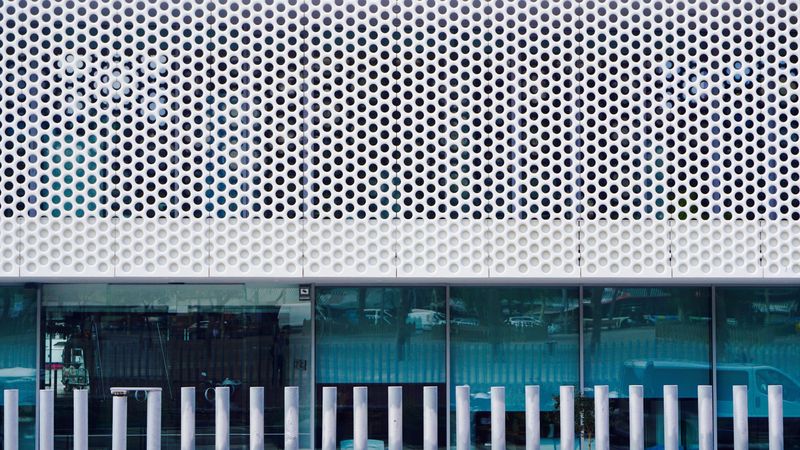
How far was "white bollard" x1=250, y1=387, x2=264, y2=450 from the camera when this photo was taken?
10273mm

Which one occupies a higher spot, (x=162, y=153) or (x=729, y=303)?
(x=162, y=153)

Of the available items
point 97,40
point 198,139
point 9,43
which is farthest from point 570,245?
point 9,43

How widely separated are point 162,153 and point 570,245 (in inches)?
180

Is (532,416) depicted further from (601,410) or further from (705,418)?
(705,418)

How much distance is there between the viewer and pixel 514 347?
42.9 feet

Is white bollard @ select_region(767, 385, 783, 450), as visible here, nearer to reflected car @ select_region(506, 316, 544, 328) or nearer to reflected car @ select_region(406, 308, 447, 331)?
reflected car @ select_region(506, 316, 544, 328)

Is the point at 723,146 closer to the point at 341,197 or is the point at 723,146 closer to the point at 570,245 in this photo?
the point at 570,245

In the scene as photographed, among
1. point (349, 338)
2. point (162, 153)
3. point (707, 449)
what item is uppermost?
point (162, 153)

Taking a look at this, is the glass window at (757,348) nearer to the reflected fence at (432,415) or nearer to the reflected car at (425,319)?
the reflected fence at (432,415)

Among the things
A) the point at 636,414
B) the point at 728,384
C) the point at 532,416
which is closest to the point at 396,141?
the point at 532,416

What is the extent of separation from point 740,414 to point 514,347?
3389 millimetres

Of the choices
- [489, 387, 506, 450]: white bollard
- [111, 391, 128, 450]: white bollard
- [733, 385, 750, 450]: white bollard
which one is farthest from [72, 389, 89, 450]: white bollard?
[733, 385, 750, 450]: white bollard

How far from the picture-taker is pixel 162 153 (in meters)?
11.4

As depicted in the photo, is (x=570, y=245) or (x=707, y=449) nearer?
(x=707, y=449)
